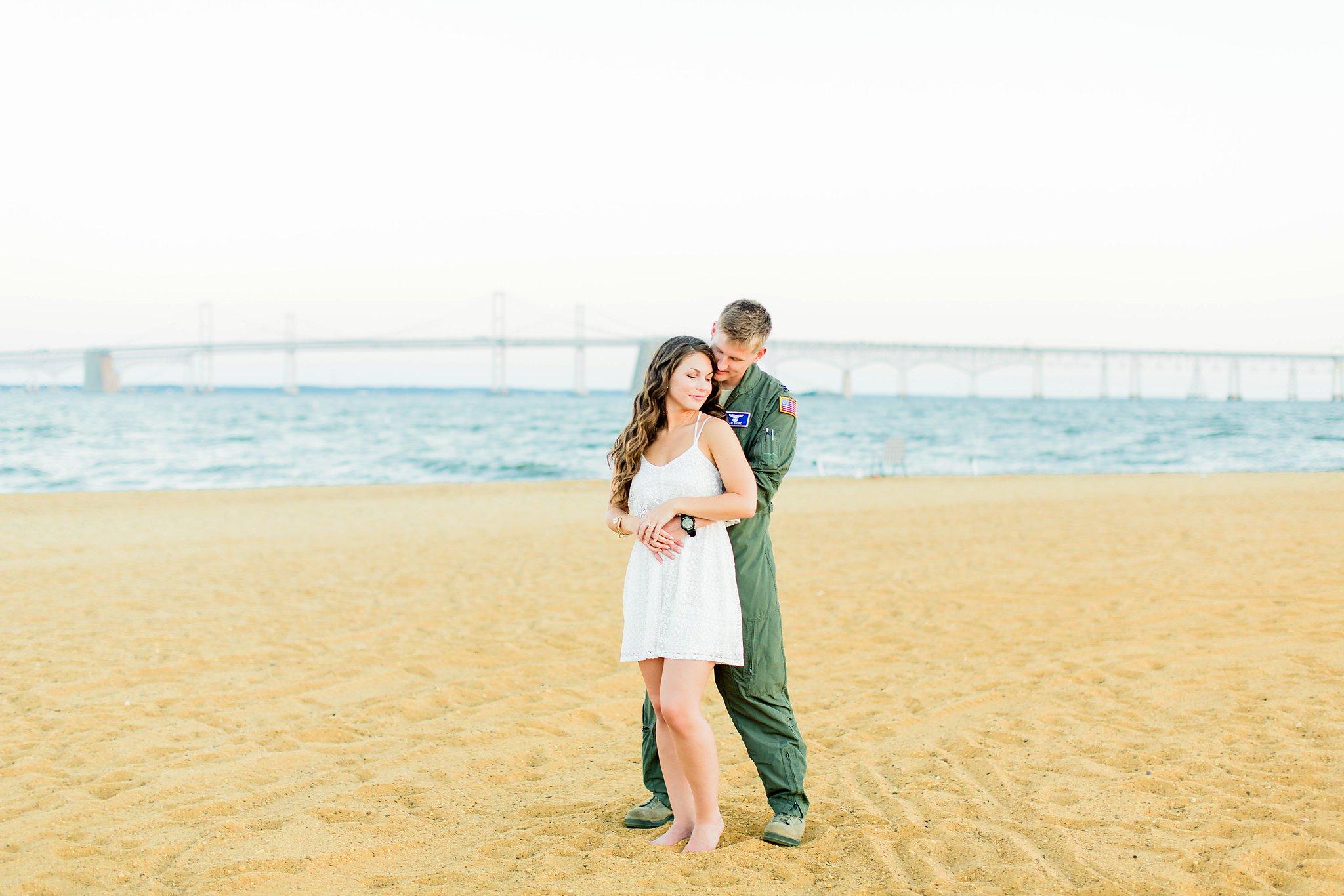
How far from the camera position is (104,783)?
3492 millimetres

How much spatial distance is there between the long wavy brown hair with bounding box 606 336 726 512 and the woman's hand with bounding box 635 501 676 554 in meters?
0.19

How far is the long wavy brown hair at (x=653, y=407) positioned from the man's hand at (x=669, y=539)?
0.24 metres

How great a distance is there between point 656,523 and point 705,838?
3.26 feet

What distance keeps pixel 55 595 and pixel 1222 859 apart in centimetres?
769

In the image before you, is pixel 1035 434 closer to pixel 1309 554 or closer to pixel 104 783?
pixel 1309 554

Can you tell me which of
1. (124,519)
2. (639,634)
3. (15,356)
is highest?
(15,356)

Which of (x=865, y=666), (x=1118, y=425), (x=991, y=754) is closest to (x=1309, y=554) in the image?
(x=865, y=666)

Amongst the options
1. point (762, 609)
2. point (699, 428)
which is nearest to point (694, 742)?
point (762, 609)

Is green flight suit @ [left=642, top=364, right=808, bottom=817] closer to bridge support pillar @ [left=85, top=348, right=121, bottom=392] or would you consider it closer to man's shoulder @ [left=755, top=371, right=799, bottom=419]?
man's shoulder @ [left=755, top=371, right=799, bottom=419]

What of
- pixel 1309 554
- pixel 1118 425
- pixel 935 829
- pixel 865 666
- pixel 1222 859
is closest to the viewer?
pixel 1222 859

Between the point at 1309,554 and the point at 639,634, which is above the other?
the point at 639,634

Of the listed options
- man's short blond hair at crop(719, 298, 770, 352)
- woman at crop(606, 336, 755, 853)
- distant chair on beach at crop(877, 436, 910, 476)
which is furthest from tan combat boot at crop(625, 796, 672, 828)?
distant chair on beach at crop(877, 436, 910, 476)

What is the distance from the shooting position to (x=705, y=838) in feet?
9.07

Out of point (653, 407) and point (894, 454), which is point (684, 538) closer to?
point (653, 407)
